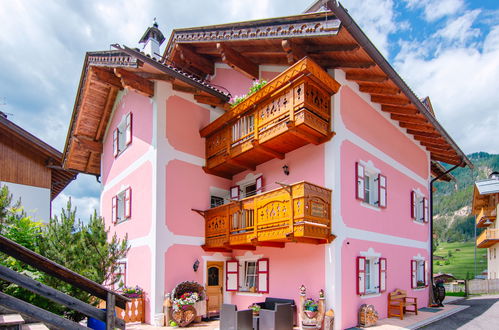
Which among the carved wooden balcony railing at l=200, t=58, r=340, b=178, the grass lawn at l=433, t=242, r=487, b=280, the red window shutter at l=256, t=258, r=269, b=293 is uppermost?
the carved wooden balcony railing at l=200, t=58, r=340, b=178

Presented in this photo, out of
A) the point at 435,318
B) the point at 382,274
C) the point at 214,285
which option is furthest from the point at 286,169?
the point at 435,318

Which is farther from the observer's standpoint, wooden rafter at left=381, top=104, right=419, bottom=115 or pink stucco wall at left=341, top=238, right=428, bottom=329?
wooden rafter at left=381, top=104, right=419, bottom=115

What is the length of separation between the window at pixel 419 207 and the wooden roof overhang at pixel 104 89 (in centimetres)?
851

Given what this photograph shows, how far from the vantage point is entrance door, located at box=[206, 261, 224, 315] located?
12.2m

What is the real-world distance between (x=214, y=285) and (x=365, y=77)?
27.7 feet

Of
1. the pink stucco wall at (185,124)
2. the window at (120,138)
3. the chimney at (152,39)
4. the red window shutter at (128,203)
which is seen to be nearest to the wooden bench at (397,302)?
the pink stucco wall at (185,124)

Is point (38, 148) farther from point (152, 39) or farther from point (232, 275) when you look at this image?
point (232, 275)

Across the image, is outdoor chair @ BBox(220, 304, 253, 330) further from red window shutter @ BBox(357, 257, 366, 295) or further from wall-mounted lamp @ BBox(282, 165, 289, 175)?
wall-mounted lamp @ BBox(282, 165, 289, 175)

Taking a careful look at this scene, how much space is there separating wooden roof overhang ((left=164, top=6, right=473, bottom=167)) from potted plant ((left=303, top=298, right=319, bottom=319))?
6310 mm

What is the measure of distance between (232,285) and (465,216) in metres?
111

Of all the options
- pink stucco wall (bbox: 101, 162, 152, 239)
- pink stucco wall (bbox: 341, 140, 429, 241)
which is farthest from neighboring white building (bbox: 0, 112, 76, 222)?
pink stucco wall (bbox: 341, 140, 429, 241)

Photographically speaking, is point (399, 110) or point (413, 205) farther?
point (413, 205)

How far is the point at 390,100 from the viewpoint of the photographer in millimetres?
12047

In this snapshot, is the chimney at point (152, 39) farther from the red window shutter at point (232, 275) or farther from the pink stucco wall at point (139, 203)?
the red window shutter at point (232, 275)
